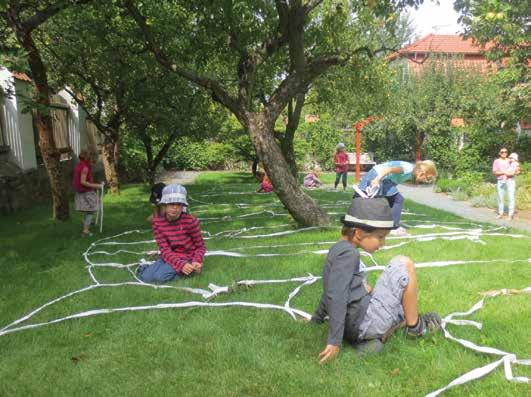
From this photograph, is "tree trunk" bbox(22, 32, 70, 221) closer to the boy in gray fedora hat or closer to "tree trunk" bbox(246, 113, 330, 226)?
"tree trunk" bbox(246, 113, 330, 226)

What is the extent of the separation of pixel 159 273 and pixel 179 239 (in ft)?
1.51

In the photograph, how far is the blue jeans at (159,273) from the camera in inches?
216

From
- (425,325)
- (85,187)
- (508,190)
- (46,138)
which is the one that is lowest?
(425,325)

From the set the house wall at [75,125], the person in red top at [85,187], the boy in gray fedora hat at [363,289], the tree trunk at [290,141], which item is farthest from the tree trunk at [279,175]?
the house wall at [75,125]

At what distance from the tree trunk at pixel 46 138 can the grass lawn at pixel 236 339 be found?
3196 mm

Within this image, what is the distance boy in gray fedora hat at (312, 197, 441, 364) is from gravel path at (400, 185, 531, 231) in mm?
7110

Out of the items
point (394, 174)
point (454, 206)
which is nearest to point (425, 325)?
point (394, 174)

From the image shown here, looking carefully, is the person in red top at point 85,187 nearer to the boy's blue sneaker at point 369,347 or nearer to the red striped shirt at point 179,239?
the red striped shirt at point 179,239

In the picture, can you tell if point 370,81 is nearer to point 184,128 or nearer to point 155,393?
point 184,128

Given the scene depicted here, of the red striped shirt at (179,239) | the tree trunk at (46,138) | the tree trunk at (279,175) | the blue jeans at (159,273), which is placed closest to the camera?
the blue jeans at (159,273)

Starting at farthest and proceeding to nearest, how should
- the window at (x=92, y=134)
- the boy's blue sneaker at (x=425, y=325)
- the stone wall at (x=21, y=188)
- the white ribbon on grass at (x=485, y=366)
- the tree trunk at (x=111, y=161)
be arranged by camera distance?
the window at (x=92, y=134)
the tree trunk at (x=111, y=161)
the stone wall at (x=21, y=188)
the boy's blue sneaker at (x=425, y=325)
the white ribbon on grass at (x=485, y=366)

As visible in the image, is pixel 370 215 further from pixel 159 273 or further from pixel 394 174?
pixel 394 174

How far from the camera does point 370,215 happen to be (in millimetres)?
3375

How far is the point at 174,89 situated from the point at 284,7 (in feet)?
22.6
